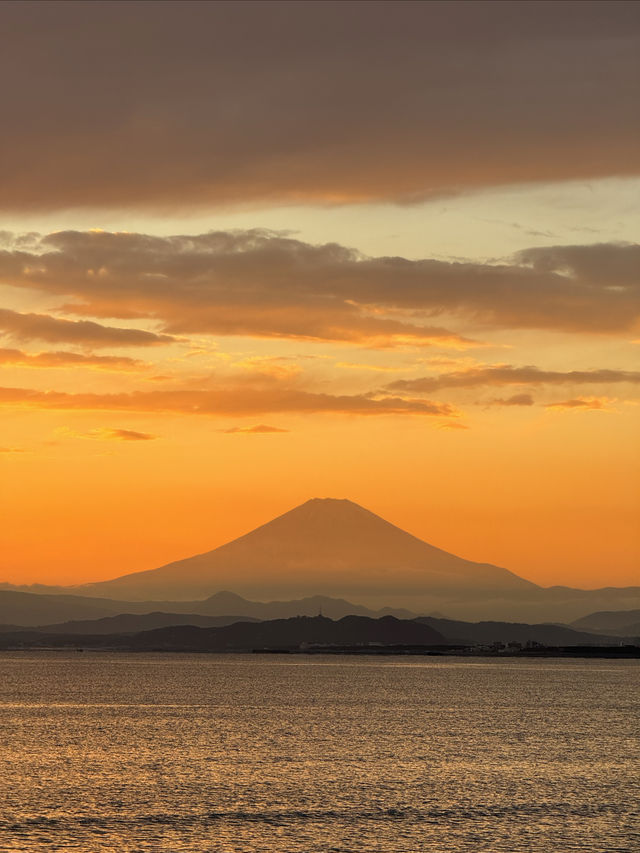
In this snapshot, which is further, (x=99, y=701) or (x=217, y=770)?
(x=99, y=701)

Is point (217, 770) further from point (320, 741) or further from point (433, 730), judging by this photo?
point (433, 730)

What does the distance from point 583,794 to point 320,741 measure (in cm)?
3934

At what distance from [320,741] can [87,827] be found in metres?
53.8

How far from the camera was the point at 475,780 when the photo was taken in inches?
3674

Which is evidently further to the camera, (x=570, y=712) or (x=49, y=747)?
(x=570, y=712)

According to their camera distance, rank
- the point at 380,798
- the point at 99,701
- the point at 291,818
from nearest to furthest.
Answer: the point at 291,818
the point at 380,798
the point at 99,701

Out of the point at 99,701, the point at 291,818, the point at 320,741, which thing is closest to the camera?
the point at 291,818

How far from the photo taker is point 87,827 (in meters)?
70.3

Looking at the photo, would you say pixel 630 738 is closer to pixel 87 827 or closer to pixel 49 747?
pixel 49 747

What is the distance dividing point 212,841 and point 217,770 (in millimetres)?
29818

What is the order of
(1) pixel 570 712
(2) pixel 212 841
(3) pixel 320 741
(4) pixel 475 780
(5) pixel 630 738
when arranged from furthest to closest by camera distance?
(1) pixel 570 712
(5) pixel 630 738
(3) pixel 320 741
(4) pixel 475 780
(2) pixel 212 841

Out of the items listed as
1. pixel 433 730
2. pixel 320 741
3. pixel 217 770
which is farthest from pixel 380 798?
pixel 433 730

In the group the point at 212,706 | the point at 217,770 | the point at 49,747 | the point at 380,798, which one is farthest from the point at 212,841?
the point at 212,706

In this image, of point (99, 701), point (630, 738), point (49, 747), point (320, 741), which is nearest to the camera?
point (49, 747)
